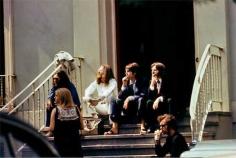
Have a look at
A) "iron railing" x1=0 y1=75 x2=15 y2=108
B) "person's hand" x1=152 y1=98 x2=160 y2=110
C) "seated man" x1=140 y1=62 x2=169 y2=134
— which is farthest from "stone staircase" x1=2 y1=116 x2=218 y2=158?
"iron railing" x1=0 y1=75 x2=15 y2=108

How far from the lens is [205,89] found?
11.0 meters

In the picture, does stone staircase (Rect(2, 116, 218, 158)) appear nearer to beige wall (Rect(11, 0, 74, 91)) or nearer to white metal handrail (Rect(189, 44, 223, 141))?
white metal handrail (Rect(189, 44, 223, 141))

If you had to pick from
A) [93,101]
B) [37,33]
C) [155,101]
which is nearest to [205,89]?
[155,101]

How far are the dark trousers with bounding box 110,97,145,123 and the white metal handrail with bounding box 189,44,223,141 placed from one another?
844 millimetres

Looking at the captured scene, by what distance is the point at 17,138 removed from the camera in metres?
1.85

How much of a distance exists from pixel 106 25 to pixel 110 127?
7.44 ft

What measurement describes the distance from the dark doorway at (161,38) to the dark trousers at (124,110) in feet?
6.05

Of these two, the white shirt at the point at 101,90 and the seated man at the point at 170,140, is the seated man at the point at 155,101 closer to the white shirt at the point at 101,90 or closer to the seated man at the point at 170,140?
the white shirt at the point at 101,90

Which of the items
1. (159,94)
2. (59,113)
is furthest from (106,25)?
(59,113)

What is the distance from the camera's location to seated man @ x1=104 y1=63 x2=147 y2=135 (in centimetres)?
1071

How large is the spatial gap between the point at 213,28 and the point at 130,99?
221 centimetres

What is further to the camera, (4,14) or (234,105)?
(4,14)

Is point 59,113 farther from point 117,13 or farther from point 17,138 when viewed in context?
point 17,138

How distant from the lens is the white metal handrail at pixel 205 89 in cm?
1029
